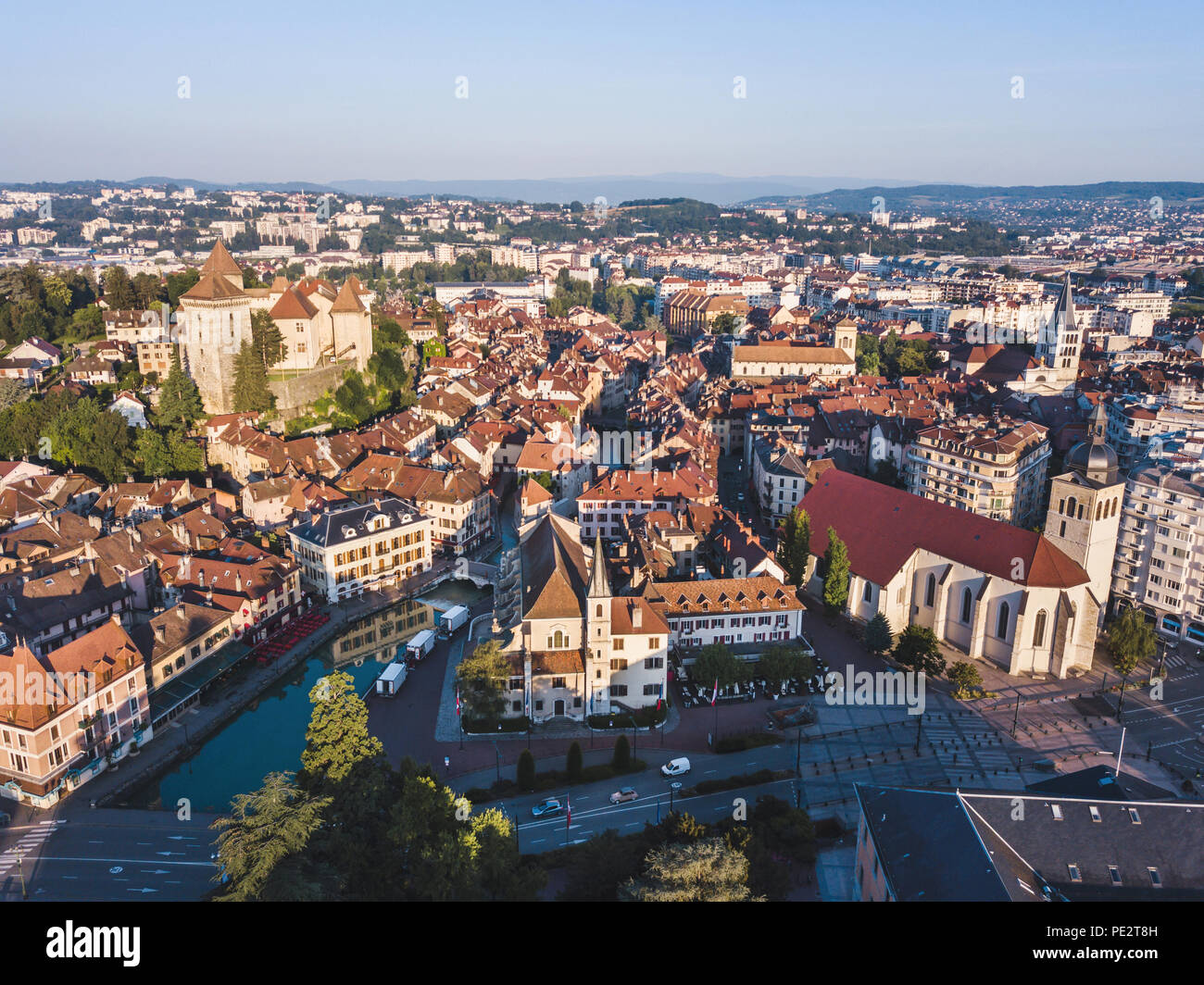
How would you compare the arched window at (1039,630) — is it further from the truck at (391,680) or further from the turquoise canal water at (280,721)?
the truck at (391,680)

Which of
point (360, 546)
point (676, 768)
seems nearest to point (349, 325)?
point (360, 546)

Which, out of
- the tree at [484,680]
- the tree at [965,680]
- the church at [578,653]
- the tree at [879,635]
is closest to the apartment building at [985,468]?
the tree at [879,635]

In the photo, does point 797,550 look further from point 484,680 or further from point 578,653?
point 484,680

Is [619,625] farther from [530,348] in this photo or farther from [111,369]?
[530,348]

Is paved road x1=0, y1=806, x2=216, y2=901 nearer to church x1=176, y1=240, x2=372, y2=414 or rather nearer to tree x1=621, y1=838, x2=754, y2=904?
tree x1=621, y1=838, x2=754, y2=904

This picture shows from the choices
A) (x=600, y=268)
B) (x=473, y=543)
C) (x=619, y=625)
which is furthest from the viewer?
(x=600, y=268)
